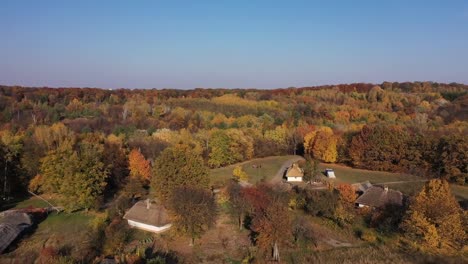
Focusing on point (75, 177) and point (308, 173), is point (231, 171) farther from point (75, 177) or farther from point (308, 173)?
point (75, 177)

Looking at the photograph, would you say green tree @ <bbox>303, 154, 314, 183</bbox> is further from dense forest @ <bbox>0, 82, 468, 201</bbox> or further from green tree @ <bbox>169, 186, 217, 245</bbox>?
green tree @ <bbox>169, 186, 217, 245</bbox>

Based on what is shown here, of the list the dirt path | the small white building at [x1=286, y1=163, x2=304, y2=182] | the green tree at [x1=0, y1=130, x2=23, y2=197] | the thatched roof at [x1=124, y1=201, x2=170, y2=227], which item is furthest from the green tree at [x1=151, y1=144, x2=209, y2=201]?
the green tree at [x1=0, y1=130, x2=23, y2=197]

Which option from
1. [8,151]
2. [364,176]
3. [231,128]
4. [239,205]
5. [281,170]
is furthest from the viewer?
[231,128]

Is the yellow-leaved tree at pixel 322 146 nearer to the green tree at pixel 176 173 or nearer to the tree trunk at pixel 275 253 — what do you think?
the green tree at pixel 176 173

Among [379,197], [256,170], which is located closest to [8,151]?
[256,170]

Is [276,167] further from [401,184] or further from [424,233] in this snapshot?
[424,233]

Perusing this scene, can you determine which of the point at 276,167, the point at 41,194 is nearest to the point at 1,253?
the point at 41,194
